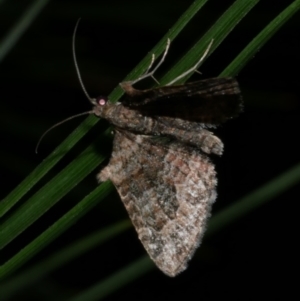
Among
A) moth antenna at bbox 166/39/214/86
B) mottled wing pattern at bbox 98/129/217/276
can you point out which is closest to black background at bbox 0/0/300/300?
mottled wing pattern at bbox 98/129/217/276

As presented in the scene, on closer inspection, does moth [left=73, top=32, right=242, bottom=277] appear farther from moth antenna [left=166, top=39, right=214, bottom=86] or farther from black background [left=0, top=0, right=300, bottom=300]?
black background [left=0, top=0, right=300, bottom=300]

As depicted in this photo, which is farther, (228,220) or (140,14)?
(140,14)

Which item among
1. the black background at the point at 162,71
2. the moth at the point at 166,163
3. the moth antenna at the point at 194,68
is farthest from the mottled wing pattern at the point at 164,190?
the black background at the point at 162,71

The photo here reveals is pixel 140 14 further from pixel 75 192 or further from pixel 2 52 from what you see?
pixel 2 52

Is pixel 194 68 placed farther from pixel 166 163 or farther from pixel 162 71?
pixel 162 71

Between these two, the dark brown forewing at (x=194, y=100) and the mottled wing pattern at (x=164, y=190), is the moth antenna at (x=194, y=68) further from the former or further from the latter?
the mottled wing pattern at (x=164, y=190)

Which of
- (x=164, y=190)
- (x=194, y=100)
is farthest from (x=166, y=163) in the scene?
(x=194, y=100)

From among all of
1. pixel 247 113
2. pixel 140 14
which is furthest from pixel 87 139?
pixel 247 113
